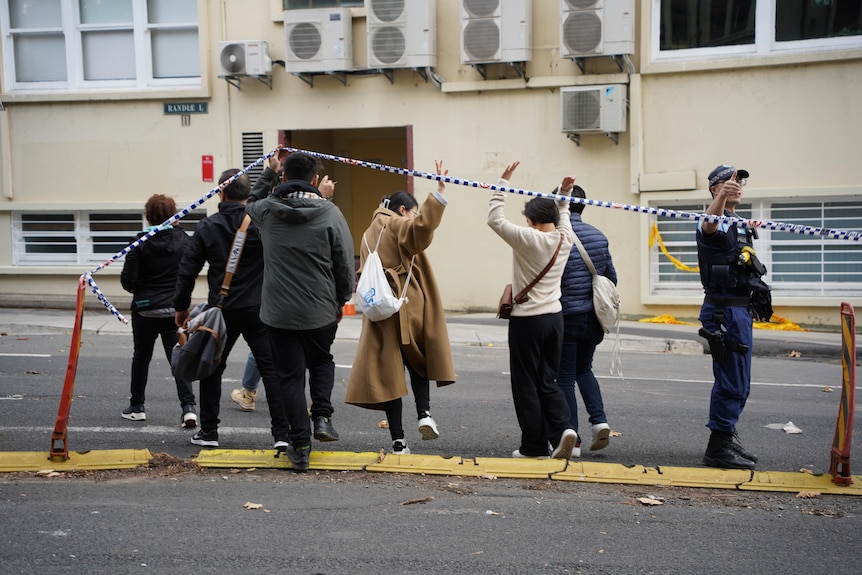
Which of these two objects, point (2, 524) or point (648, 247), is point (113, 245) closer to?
point (648, 247)

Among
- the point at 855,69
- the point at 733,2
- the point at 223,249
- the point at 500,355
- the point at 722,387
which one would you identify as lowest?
the point at 500,355

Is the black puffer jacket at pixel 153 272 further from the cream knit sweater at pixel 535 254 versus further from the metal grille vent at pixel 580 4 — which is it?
the metal grille vent at pixel 580 4

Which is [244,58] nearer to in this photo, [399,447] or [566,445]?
[399,447]

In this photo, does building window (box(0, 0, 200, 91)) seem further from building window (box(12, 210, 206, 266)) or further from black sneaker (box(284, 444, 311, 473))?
black sneaker (box(284, 444, 311, 473))

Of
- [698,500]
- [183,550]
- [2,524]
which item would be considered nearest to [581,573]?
[698,500]

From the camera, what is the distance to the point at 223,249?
6918 millimetres

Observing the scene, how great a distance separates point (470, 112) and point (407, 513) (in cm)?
1119

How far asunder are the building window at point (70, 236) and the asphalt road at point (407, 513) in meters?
9.21

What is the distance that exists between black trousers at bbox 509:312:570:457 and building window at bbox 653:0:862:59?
32.7ft

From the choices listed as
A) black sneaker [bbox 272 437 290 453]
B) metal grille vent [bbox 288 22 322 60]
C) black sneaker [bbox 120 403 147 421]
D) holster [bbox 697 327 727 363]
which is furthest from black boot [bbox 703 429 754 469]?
metal grille vent [bbox 288 22 322 60]

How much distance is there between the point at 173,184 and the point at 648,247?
26.3 ft

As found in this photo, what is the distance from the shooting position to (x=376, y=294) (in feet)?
21.1

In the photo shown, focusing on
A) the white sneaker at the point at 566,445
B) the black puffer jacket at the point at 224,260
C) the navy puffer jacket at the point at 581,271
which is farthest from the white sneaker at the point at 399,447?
the navy puffer jacket at the point at 581,271

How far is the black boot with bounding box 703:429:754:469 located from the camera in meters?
6.73
